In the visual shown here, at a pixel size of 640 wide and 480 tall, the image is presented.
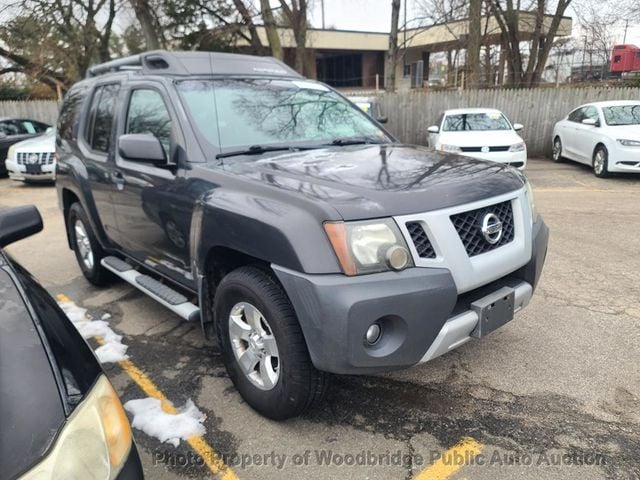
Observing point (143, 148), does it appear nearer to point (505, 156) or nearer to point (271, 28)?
point (505, 156)

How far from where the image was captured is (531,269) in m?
2.92

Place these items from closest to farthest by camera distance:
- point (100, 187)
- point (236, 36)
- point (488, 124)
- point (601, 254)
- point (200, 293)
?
point (200, 293)
point (100, 187)
point (601, 254)
point (488, 124)
point (236, 36)

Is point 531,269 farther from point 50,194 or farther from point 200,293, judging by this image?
point 50,194

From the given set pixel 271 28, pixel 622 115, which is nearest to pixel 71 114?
pixel 622 115

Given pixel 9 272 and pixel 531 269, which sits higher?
pixel 9 272

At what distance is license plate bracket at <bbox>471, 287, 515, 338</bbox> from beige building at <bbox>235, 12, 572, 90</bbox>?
24923mm

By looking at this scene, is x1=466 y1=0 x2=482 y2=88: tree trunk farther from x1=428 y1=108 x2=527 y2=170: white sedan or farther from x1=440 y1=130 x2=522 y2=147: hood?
x1=440 y1=130 x2=522 y2=147: hood

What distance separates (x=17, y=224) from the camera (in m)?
2.51

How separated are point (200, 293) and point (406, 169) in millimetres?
1454

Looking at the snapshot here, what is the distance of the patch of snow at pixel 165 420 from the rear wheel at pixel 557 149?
40.9ft

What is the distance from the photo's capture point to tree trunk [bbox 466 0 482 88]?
16.3m

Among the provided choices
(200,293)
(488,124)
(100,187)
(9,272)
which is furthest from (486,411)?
(488,124)

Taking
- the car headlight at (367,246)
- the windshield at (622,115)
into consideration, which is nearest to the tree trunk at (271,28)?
the windshield at (622,115)

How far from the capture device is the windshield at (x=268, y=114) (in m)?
3.34
